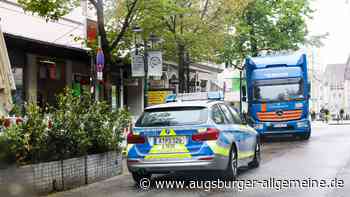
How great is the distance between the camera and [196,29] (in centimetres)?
2539

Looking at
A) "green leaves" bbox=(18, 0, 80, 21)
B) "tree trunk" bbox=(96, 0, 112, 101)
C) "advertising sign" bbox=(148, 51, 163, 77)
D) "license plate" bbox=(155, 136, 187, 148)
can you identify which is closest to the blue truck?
"advertising sign" bbox=(148, 51, 163, 77)

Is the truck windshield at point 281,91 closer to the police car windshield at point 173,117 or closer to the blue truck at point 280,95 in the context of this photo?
the blue truck at point 280,95

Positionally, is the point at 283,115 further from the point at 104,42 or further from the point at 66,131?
the point at 66,131

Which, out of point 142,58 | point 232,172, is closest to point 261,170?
point 232,172

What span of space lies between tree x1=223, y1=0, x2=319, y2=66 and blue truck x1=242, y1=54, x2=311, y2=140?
47.8 ft

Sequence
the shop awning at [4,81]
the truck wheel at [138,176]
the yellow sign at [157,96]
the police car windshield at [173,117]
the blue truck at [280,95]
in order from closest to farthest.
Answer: the shop awning at [4,81] < the police car windshield at [173,117] < the truck wheel at [138,176] < the blue truck at [280,95] < the yellow sign at [157,96]

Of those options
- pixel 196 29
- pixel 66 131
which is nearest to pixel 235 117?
pixel 66 131

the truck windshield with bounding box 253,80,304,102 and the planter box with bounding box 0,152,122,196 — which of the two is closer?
the planter box with bounding box 0,152,122,196

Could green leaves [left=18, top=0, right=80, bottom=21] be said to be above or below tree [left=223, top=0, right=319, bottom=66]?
below

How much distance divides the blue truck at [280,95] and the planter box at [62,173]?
11665 millimetres

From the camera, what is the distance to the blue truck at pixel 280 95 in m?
23.6

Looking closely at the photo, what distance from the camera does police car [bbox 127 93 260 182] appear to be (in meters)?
10.6

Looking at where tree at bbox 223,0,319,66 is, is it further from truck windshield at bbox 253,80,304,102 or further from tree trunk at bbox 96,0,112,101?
tree trunk at bbox 96,0,112,101

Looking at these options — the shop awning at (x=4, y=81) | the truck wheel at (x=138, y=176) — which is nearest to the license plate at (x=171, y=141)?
the truck wheel at (x=138, y=176)
